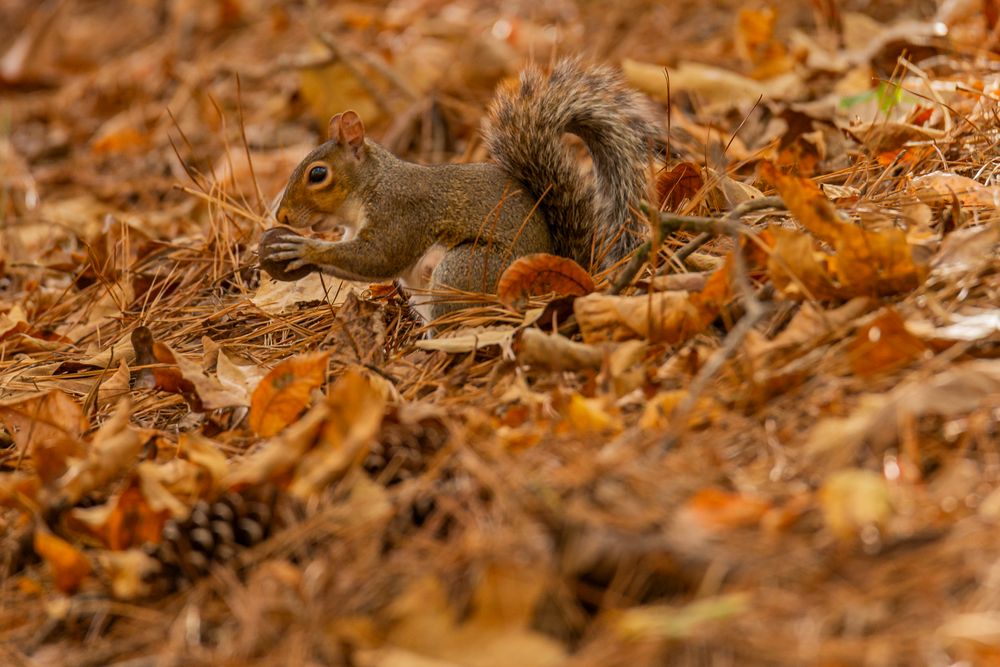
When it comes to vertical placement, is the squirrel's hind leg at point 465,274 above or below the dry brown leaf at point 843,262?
below

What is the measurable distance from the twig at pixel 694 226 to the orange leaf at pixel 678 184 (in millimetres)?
417

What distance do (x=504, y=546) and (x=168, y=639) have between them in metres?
0.45

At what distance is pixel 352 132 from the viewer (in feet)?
8.40

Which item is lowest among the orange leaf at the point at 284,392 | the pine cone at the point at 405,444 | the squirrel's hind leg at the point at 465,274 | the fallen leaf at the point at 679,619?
the squirrel's hind leg at the point at 465,274

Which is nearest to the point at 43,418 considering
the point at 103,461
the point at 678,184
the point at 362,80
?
the point at 103,461

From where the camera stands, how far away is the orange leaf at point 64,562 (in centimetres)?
149

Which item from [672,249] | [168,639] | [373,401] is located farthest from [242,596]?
[672,249]

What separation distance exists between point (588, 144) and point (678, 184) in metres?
0.22

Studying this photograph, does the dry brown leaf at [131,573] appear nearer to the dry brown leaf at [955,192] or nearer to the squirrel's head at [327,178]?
the squirrel's head at [327,178]

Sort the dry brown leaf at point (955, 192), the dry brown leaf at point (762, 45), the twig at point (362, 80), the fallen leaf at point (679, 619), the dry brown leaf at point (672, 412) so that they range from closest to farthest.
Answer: the fallen leaf at point (679, 619) < the dry brown leaf at point (672, 412) < the dry brown leaf at point (955, 192) < the dry brown leaf at point (762, 45) < the twig at point (362, 80)

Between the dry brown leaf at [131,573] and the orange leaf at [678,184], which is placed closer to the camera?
the dry brown leaf at [131,573]

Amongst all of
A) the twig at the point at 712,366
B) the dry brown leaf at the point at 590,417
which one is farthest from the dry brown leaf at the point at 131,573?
the twig at the point at 712,366

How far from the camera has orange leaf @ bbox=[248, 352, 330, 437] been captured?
5.98ft

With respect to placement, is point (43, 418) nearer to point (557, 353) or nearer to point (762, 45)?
point (557, 353)
